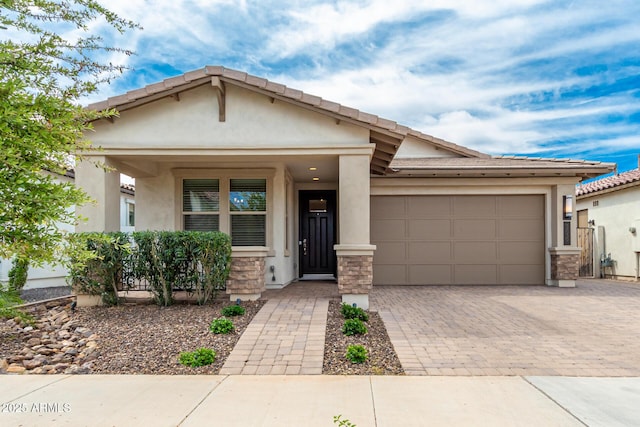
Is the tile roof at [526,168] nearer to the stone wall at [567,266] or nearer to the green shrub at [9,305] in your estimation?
the stone wall at [567,266]

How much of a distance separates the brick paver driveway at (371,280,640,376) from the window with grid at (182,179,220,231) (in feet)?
13.3

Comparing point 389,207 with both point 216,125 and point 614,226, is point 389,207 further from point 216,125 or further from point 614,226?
point 614,226

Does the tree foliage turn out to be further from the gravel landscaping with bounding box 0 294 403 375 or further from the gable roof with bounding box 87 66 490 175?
the gable roof with bounding box 87 66 490 175

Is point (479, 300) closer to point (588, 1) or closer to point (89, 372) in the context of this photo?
point (89, 372)

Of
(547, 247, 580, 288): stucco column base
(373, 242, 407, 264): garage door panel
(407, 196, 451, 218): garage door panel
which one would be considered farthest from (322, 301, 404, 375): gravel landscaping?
(547, 247, 580, 288): stucco column base

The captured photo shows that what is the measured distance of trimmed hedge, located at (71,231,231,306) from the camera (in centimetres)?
692

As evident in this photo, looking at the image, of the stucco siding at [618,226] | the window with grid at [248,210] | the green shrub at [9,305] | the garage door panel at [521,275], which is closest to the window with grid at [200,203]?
the window with grid at [248,210]

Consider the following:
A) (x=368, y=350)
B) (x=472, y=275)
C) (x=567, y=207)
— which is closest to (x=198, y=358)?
(x=368, y=350)

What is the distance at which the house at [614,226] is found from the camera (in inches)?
521

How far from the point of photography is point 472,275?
11.1m

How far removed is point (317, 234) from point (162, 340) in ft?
22.6

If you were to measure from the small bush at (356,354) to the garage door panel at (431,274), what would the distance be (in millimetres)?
6516

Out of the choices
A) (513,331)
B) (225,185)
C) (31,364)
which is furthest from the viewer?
(225,185)
